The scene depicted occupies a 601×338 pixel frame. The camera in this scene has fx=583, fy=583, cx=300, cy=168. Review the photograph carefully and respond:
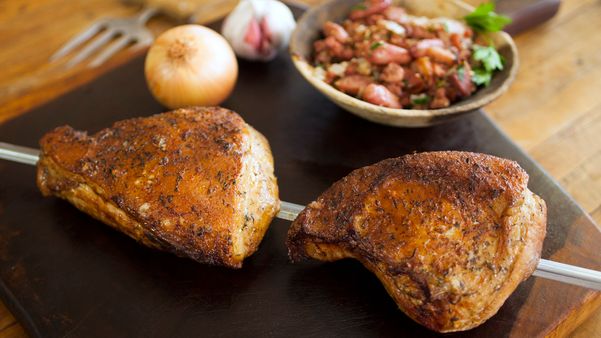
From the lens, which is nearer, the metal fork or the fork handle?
the metal fork

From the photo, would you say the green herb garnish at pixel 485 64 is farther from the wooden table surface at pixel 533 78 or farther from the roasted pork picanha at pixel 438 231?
the roasted pork picanha at pixel 438 231

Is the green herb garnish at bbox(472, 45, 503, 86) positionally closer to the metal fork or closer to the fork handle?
the fork handle

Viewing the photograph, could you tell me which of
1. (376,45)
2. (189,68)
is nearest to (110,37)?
(189,68)

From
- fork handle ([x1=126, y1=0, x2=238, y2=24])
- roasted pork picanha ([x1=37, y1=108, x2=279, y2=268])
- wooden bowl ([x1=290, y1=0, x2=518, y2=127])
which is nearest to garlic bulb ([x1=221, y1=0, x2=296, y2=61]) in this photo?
wooden bowl ([x1=290, y1=0, x2=518, y2=127])

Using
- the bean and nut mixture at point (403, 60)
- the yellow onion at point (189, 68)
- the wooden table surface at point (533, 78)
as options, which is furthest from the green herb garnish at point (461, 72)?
the yellow onion at point (189, 68)

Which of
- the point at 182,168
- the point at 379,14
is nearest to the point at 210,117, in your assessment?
the point at 182,168

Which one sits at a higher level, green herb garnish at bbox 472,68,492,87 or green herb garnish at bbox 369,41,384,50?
green herb garnish at bbox 369,41,384,50
